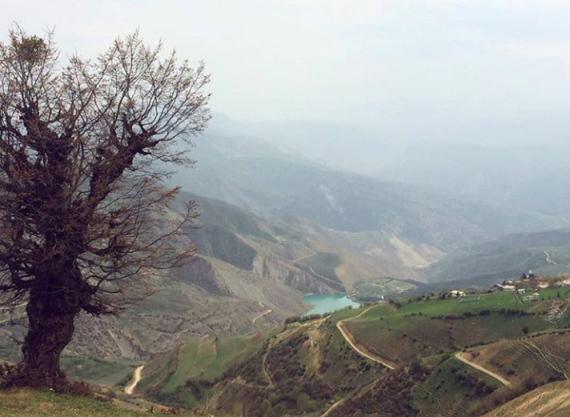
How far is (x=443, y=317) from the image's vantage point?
58.2 meters

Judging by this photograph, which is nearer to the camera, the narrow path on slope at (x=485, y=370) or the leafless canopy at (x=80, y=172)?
the leafless canopy at (x=80, y=172)

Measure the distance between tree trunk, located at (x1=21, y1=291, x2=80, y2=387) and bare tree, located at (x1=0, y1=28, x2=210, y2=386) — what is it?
3cm

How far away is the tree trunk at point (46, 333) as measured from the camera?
51.6 ft

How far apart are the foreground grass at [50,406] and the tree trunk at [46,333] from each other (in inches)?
38.9

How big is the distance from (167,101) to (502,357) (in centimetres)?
3483

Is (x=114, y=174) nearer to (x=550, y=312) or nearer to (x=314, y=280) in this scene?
(x=550, y=312)

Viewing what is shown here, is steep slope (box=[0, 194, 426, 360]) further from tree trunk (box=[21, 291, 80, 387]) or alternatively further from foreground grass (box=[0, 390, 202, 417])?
foreground grass (box=[0, 390, 202, 417])

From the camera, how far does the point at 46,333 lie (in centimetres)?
1595

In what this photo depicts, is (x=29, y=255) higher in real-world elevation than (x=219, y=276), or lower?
higher

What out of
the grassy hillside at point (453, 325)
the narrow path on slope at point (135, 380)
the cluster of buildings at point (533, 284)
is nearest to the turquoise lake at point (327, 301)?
the narrow path on slope at point (135, 380)

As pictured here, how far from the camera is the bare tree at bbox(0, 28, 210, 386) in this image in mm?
14969

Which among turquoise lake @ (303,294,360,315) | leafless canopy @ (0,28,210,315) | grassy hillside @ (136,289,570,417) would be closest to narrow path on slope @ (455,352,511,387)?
grassy hillside @ (136,289,570,417)

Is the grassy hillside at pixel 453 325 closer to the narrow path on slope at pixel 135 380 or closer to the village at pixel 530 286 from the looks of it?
the village at pixel 530 286

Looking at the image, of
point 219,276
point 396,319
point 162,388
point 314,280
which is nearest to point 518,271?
point 314,280
